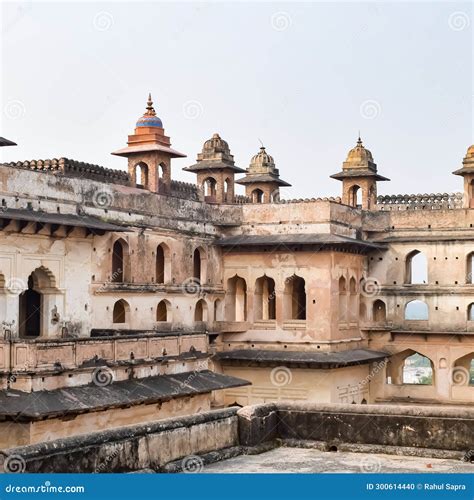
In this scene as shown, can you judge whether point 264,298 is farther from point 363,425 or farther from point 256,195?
point 363,425

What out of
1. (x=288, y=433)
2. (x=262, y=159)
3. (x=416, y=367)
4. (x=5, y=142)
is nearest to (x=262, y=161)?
(x=262, y=159)

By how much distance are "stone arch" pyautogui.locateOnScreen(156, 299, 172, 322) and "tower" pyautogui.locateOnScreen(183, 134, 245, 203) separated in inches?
197

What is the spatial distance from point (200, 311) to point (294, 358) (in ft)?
9.53

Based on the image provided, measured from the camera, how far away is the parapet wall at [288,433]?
933 centimetres

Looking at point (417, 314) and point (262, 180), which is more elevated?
point (262, 180)

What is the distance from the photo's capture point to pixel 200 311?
2603 centimetres

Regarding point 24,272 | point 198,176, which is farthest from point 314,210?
point 24,272

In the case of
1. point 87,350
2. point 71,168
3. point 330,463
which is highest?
point 71,168

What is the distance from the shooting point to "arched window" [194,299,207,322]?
84.7 ft

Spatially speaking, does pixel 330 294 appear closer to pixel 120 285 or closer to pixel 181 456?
pixel 120 285

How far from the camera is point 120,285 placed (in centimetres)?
2203

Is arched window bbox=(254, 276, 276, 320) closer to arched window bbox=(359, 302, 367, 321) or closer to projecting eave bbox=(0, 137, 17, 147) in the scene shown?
arched window bbox=(359, 302, 367, 321)

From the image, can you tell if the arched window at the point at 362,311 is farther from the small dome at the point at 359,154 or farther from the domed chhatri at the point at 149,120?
the domed chhatri at the point at 149,120

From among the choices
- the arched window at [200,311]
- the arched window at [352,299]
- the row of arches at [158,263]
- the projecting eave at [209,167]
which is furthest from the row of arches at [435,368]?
the projecting eave at [209,167]
